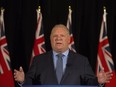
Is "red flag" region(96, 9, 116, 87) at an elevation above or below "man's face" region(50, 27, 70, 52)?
below

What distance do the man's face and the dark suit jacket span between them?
125mm

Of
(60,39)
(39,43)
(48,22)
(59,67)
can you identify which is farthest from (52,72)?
(48,22)

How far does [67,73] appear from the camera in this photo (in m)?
3.25

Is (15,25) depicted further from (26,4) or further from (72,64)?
(72,64)

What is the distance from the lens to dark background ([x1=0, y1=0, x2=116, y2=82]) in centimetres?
652

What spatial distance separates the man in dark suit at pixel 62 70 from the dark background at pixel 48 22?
3.12 metres

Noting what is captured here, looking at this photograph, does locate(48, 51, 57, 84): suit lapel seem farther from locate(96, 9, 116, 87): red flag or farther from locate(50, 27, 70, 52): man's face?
locate(96, 9, 116, 87): red flag

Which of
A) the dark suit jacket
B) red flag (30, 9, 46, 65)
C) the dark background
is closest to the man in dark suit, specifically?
the dark suit jacket

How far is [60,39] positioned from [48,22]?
321 cm

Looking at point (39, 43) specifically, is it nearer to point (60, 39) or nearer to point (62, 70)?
point (60, 39)

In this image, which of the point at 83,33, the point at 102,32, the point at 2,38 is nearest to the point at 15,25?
the point at 2,38

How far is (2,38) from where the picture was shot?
224 inches

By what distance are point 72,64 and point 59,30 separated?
0.39 meters

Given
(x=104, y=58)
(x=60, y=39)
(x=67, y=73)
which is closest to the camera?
(x=67, y=73)
